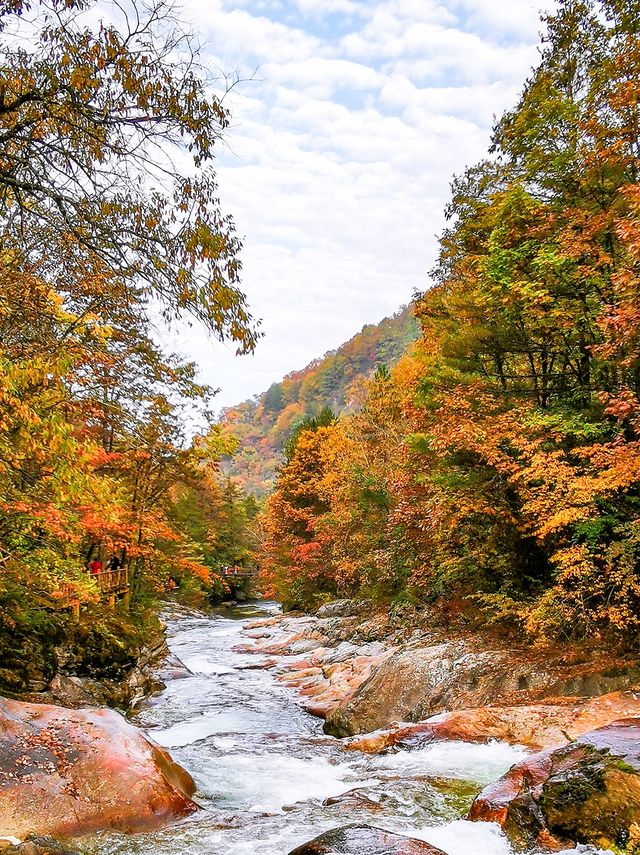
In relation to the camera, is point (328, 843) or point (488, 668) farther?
point (488, 668)

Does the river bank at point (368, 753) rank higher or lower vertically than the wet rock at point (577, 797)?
lower

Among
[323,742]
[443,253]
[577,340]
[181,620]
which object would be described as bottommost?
[181,620]

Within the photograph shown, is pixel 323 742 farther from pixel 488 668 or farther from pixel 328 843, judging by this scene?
pixel 328 843

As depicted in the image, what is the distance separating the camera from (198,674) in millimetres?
16312

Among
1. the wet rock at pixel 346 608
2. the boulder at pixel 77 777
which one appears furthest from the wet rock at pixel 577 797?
the wet rock at pixel 346 608

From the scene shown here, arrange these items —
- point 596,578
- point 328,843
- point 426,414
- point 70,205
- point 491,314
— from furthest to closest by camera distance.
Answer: point 426,414
point 491,314
point 596,578
point 70,205
point 328,843

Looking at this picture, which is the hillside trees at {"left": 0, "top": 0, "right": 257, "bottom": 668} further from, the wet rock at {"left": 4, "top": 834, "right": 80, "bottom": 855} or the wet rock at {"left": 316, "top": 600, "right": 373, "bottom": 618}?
the wet rock at {"left": 316, "top": 600, "right": 373, "bottom": 618}

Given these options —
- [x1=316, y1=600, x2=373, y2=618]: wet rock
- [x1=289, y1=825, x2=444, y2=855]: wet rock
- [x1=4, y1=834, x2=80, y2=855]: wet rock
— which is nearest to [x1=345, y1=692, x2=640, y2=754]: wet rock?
[x1=289, y1=825, x2=444, y2=855]: wet rock

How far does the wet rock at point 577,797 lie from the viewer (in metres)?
4.11

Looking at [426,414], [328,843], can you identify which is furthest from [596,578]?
[328,843]

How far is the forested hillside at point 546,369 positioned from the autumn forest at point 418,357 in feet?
0.19

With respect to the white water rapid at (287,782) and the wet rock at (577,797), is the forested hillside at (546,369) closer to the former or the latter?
the white water rapid at (287,782)

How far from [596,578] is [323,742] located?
18.6 feet

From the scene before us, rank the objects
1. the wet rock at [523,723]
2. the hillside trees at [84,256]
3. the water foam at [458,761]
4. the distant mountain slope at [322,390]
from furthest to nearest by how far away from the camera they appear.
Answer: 1. the distant mountain slope at [322,390]
2. the wet rock at [523,723]
3. the water foam at [458,761]
4. the hillside trees at [84,256]
